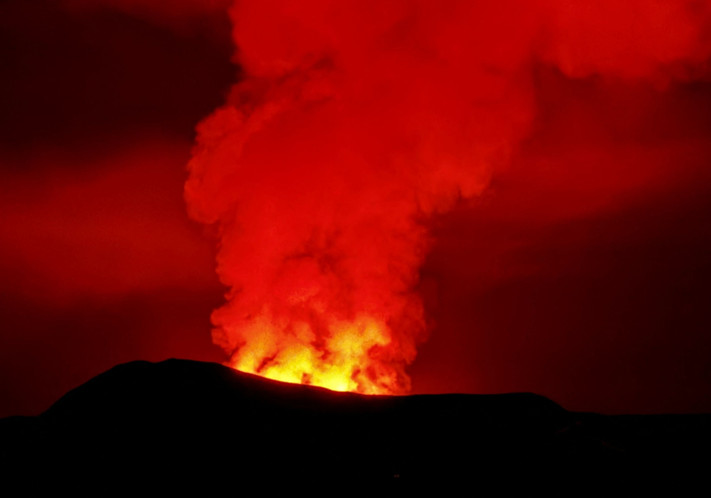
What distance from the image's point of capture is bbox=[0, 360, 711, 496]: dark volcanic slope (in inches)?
1102

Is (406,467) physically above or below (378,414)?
below

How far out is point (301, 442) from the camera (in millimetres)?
29734

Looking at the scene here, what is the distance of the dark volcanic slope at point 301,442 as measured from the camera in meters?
28.0

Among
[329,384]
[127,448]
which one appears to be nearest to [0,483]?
[127,448]

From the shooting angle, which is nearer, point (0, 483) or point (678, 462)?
point (0, 483)

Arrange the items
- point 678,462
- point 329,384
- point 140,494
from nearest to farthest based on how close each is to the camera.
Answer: point 140,494
point 678,462
point 329,384

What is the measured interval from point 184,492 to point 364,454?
5.07 metres

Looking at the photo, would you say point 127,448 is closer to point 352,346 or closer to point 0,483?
point 0,483

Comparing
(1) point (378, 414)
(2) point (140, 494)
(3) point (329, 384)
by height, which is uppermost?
(3) point (329, 384)

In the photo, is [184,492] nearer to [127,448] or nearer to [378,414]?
[127,448]

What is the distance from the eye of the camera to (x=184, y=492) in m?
27.0

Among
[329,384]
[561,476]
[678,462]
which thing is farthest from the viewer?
[329,384]

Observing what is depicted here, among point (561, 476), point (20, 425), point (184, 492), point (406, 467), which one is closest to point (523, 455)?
point (561, 476)

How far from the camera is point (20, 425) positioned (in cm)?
3316
